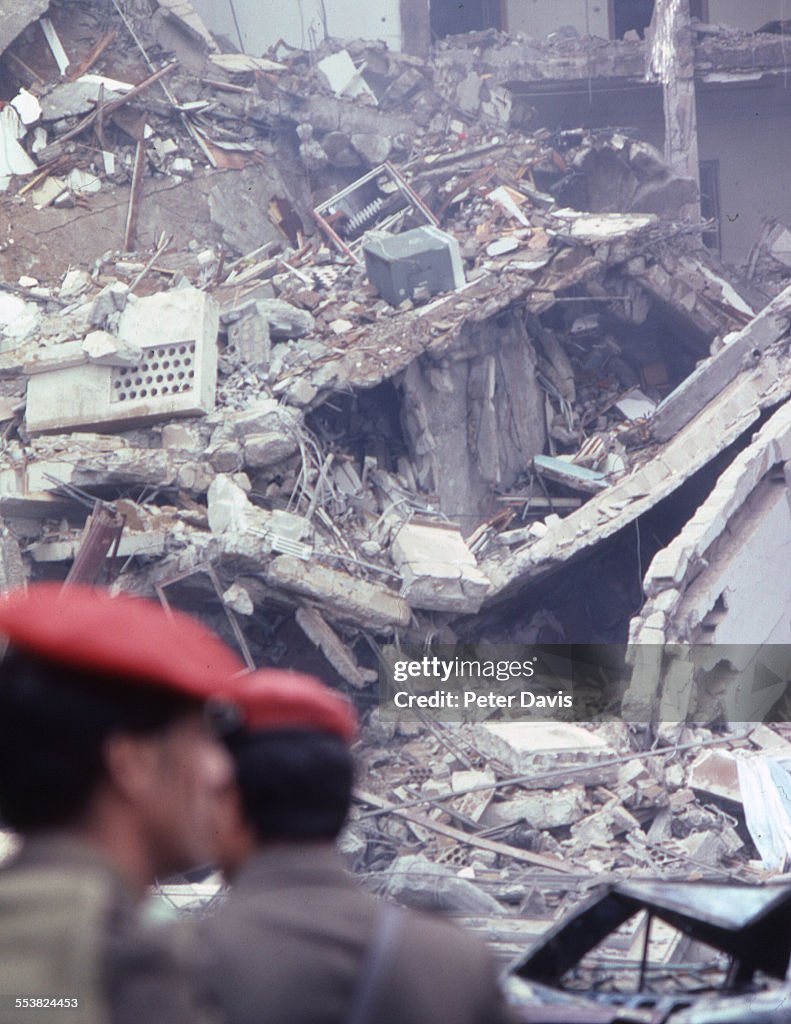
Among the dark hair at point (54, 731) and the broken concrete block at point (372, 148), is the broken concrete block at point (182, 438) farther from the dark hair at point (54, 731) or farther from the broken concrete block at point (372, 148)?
the dark hair at point (54, 731)

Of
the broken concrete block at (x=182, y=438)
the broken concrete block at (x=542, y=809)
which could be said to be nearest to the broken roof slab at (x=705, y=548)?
the broken concrete block at (x=542, y=809)

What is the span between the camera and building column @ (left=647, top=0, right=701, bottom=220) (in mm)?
12164

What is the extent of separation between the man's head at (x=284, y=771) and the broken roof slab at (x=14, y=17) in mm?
12045

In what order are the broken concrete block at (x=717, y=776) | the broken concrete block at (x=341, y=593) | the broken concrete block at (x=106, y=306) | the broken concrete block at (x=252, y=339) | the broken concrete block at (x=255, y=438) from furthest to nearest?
the broken concrete block at (x=252, y=339), the broken concrete block at (x=106, y=306), the broken concrete block at (x=255, y=438), the broken concrete block at (x=341, y=593), the broken concrete block at (x=717, y=776)

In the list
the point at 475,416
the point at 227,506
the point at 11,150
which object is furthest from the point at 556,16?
the point at 227,506

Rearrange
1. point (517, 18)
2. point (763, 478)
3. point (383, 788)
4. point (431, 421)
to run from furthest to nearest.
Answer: point (517, 18) → point (431, 421) → point (763, 478) → point (383, 788)

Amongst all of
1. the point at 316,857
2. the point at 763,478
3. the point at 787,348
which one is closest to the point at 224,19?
the point at 787,348

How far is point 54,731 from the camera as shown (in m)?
0.91

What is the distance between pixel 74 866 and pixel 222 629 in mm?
6471

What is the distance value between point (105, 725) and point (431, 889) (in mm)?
5003

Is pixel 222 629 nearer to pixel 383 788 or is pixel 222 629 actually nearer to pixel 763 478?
pixel 383 788

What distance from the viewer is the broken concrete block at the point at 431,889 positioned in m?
5.34

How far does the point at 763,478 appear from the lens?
786 centimetres

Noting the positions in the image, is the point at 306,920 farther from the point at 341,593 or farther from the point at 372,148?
the point at 372,148
